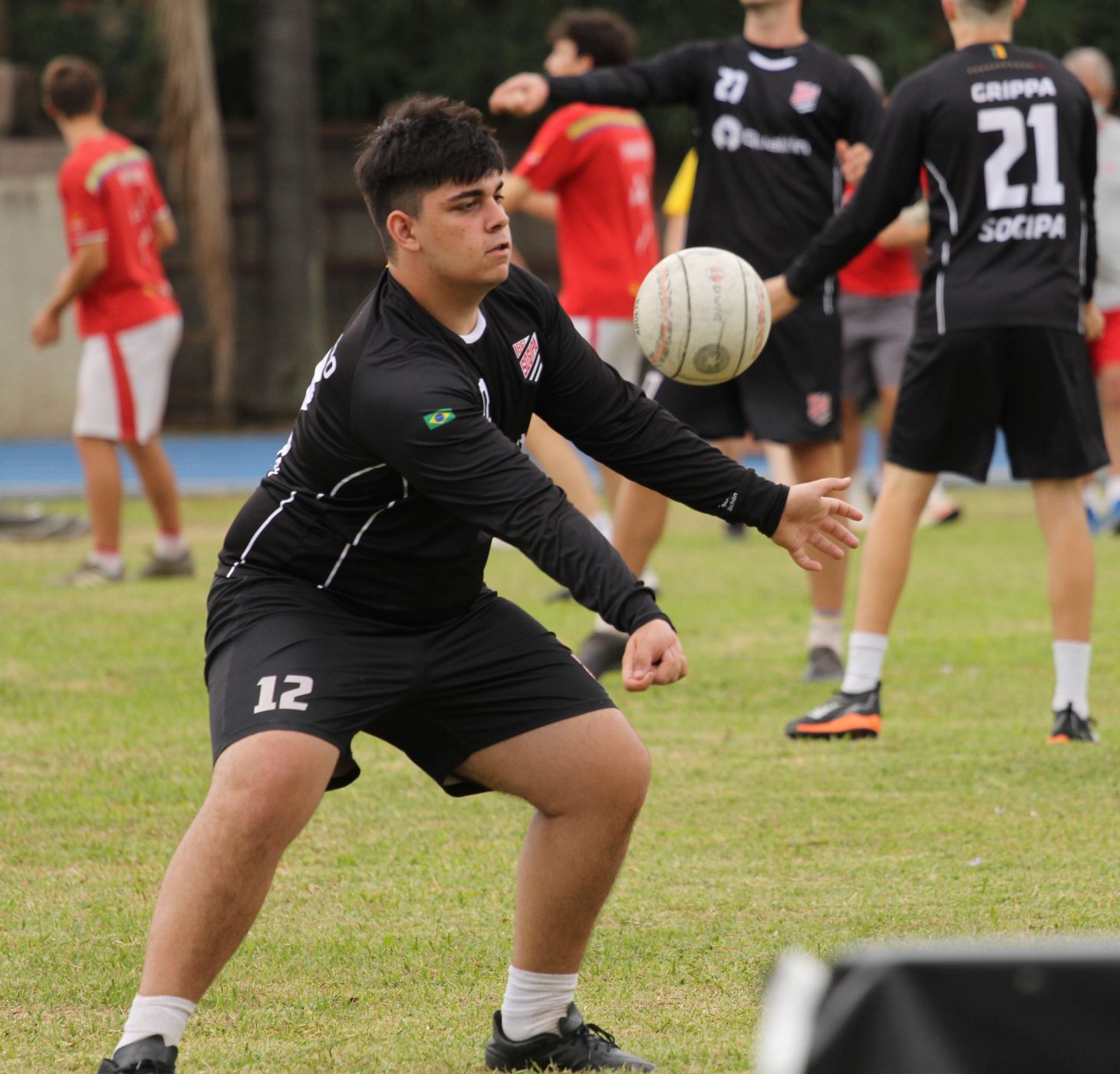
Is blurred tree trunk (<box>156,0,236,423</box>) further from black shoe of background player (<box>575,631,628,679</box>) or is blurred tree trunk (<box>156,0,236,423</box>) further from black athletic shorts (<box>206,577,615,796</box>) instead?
black athletic shorts (<box>206,577,615,796</box>)

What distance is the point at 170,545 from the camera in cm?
923

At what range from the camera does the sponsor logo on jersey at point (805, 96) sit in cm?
651

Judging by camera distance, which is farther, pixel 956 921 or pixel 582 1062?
pixel 956 921

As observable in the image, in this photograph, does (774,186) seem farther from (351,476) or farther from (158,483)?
(158,483)

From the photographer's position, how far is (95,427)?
360 inches

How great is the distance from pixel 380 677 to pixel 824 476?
3619 mm

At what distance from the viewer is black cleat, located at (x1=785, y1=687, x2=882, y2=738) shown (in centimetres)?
570

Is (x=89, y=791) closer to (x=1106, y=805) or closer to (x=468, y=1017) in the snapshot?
(x=468, y=1017)

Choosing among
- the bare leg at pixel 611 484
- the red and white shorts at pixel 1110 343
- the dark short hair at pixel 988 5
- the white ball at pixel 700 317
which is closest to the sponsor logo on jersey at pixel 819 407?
the dark short hair at pixel 988 5

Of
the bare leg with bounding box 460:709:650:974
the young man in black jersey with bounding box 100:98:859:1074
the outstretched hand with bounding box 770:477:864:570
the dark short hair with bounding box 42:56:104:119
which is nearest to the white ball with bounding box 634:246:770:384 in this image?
the young man in black jersey with bounding box 100:98:859:1074

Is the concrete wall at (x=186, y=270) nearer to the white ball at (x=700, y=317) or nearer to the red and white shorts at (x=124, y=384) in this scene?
the red and white shorts at (x=124, y=384)

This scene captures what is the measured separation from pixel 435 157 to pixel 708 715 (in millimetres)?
3202

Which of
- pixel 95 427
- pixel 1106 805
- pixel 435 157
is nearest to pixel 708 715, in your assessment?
pixel 1106 805

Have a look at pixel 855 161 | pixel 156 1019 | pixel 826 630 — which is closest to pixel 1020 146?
pixel 855 161
